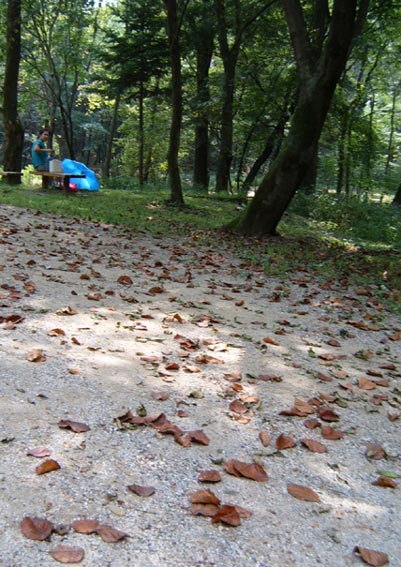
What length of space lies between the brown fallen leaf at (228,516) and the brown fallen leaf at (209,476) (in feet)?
0.64

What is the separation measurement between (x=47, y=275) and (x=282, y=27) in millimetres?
13671

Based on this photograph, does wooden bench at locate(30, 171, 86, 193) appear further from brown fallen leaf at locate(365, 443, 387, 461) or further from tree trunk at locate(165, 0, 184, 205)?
brown fallen leaf at locate(365, 443, 387, 461)

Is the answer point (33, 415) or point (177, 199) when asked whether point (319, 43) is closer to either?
point (177, 199)

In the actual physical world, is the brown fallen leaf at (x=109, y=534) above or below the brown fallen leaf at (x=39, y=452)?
below

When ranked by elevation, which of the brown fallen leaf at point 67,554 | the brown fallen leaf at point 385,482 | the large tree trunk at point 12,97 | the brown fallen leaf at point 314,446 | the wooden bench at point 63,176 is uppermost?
the large tree trunk at point 12,97

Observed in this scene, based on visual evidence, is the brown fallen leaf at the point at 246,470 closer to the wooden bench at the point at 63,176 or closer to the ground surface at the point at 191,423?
the ground surface at the point at 191,423

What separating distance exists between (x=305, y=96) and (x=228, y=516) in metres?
8.07

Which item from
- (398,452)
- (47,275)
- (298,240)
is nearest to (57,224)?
(47,275)

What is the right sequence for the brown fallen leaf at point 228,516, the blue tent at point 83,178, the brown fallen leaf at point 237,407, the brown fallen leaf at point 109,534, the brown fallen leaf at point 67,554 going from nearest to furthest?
the brown fallen leaf at point 67,554 → the brown fallen leaf at point 109,534 → the brown fallen leaf at point 228,516 → the brown fallen leaf at point 237,407 → the blue tent at point 83,178

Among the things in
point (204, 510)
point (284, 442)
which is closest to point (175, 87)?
point (284, 442)

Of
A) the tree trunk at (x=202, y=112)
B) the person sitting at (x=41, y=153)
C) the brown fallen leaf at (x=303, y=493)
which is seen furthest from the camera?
the tree trunk at (x=202, y=112)

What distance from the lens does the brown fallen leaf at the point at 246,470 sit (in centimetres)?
224

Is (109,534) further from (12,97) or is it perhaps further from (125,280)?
(12,97)

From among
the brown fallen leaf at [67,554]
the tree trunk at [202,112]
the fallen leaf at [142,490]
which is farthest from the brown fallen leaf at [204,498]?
the tree trunk at [202,112]
